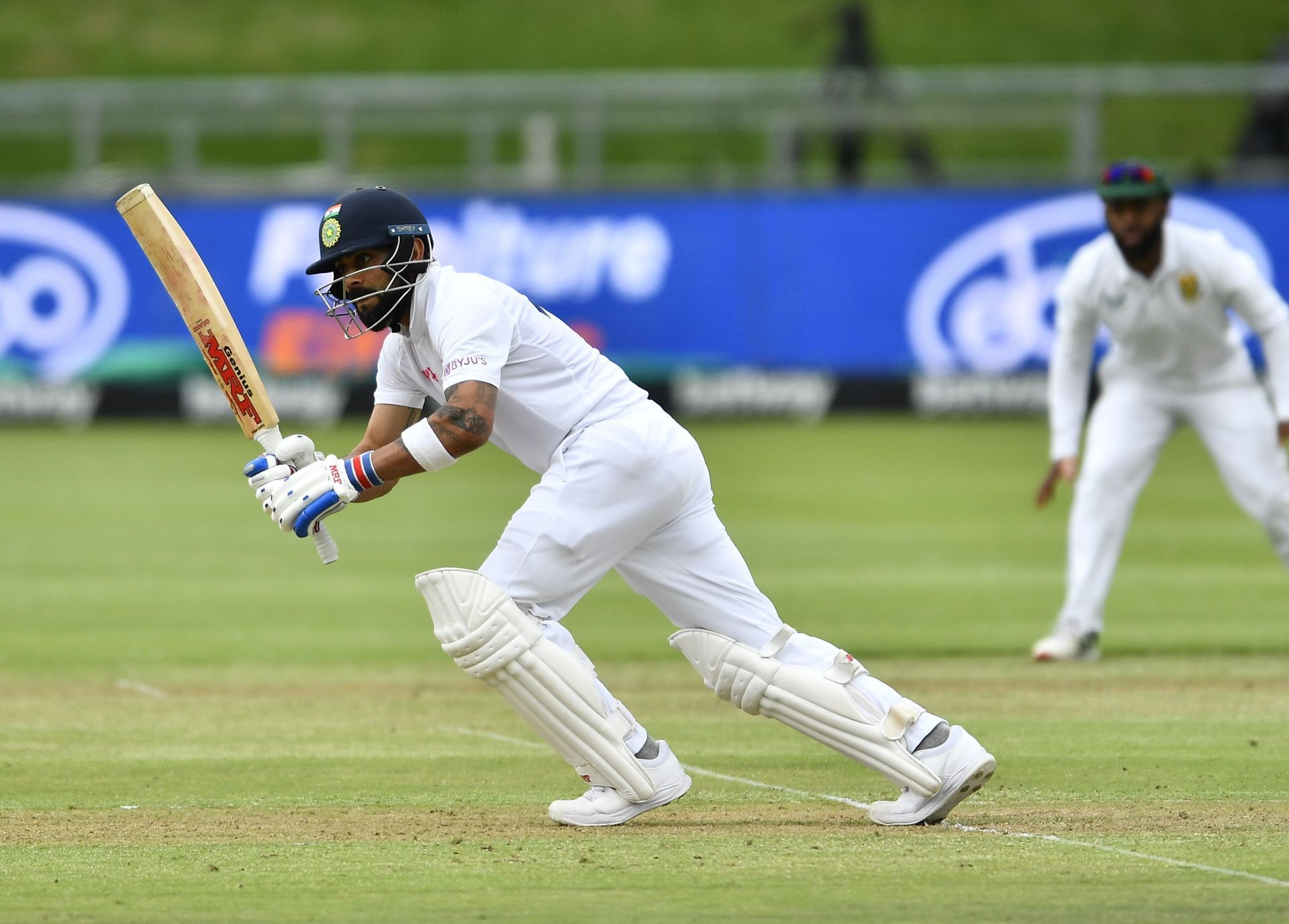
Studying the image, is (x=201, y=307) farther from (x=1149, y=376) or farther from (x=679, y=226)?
(x=679, y=226)

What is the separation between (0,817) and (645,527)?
2.10 m

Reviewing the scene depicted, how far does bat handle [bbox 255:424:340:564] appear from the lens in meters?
5.72

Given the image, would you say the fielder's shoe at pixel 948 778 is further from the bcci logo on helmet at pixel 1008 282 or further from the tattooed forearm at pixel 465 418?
the bcci logo on helmet at pixel 1008 282

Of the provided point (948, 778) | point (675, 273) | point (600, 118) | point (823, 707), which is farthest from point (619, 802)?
point (600, 118)

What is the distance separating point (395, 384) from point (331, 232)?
0.63 meters

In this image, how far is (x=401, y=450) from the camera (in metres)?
5.35

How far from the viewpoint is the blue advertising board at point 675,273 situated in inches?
831

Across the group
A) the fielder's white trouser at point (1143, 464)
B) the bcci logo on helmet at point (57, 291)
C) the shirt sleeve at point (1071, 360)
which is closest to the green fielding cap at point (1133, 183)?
the shirt sleeve at point (1071, 360)

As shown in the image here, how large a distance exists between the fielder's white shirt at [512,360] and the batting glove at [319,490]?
338mm

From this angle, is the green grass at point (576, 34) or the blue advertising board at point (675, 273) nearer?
the blue advertising board at point (675, 273)

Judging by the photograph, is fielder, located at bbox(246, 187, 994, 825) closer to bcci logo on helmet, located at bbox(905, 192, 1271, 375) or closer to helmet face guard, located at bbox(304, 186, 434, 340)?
helmet face guard, located at bbox(304, 186, 434, 340)

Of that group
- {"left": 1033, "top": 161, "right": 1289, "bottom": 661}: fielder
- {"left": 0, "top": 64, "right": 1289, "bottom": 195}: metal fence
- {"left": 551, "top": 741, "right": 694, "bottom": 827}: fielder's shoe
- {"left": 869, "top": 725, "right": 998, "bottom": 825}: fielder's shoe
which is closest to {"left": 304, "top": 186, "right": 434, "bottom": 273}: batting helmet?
{"left": 551, "top": 741, "right": 694, "bottom": 827}: fielder's shoe

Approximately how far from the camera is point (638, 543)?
18.4ft

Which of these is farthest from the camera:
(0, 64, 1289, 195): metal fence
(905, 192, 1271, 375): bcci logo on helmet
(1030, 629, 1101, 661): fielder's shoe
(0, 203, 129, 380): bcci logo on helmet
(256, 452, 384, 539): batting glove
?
(0, 64, 1289, 195): metal fence
